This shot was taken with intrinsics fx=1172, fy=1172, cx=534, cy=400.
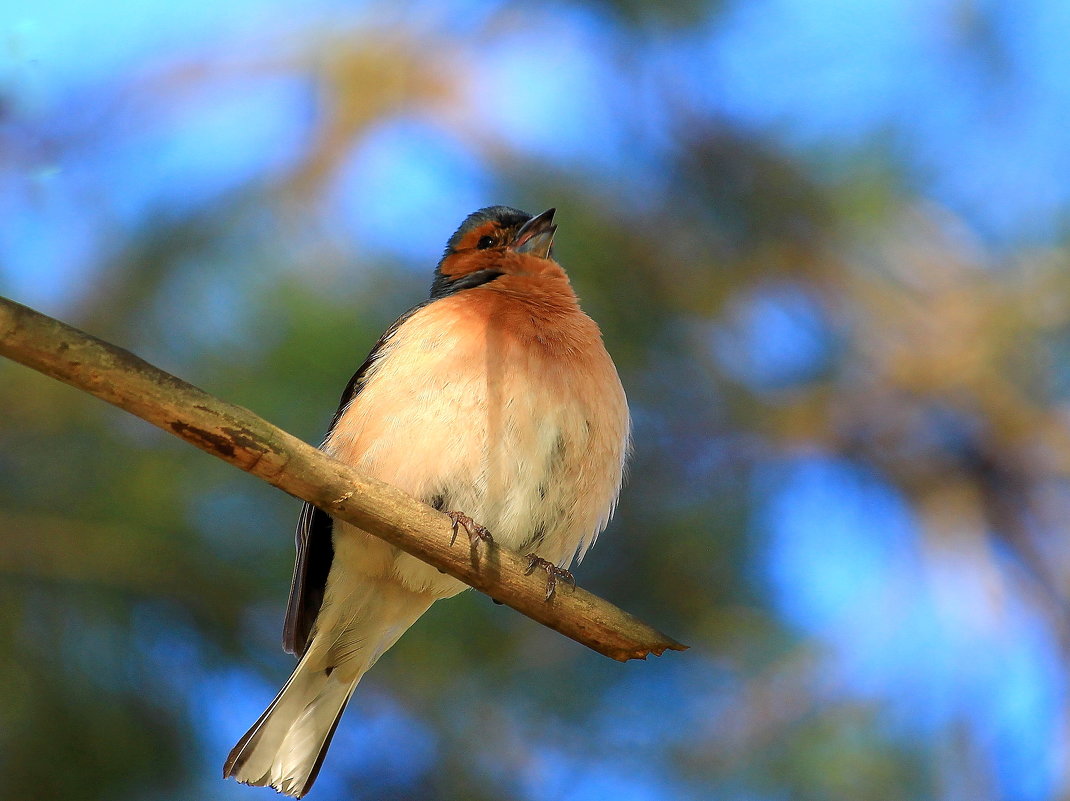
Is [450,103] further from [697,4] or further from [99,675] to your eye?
[99,675]

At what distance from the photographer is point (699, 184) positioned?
7.97 metres

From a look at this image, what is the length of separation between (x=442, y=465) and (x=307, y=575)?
37.7 inches

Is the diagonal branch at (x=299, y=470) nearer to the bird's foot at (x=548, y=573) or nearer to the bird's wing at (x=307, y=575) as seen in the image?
the bird's foot at (x=548, y=573)

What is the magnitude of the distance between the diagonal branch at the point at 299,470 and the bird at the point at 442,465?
691mm

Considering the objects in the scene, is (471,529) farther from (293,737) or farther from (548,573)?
(293,737)

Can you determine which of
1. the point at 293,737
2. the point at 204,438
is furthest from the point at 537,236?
the point at 204,438

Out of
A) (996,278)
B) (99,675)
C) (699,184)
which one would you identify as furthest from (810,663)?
(99,675)

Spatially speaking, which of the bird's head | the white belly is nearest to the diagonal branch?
the white belly

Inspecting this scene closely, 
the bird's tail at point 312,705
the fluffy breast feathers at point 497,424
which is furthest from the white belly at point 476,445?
the bird's tail at point 312,705

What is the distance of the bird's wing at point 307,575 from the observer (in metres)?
5.16

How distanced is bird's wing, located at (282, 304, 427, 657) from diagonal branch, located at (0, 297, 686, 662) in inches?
48.2

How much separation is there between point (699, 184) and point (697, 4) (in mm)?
1166

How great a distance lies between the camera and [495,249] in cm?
618

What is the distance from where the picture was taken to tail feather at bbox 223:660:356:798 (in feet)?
16.3
